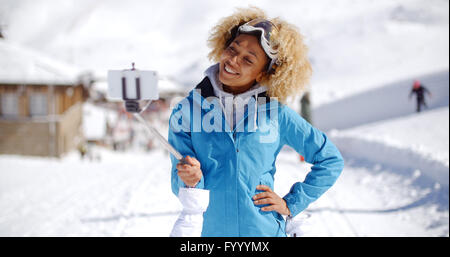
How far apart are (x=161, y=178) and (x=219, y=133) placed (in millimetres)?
6282

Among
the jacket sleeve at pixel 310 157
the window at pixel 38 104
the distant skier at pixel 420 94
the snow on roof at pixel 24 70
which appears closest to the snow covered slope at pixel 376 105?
the distant skier at pixel 420 94

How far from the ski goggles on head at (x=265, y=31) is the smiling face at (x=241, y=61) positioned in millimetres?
32

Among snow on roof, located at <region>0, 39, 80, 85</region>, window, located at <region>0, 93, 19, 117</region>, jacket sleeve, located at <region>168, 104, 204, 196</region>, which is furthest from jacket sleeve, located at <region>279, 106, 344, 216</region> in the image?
window, located at <region>0, 93, 19, 117</region>

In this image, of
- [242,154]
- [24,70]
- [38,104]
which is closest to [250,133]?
[242,154]

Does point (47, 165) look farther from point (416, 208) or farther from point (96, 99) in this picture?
point (416, 208)

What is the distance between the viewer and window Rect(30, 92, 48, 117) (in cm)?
1900

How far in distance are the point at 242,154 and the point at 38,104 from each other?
21.1 metres

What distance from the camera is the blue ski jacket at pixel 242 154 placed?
5.11 feet

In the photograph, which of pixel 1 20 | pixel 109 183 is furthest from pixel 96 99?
pixel 1 20

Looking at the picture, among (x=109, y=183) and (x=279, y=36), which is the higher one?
(x=279, y=36)

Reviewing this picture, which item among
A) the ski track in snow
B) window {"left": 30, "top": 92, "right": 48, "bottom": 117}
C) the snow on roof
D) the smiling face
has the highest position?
the snow on roof

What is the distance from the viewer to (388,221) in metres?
4.64

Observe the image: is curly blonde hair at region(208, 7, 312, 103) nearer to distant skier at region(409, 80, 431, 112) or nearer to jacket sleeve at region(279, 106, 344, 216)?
jacket sleeve at region(279, 106, 344, 216)

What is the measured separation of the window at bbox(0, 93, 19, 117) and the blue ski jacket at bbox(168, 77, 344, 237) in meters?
21.3
